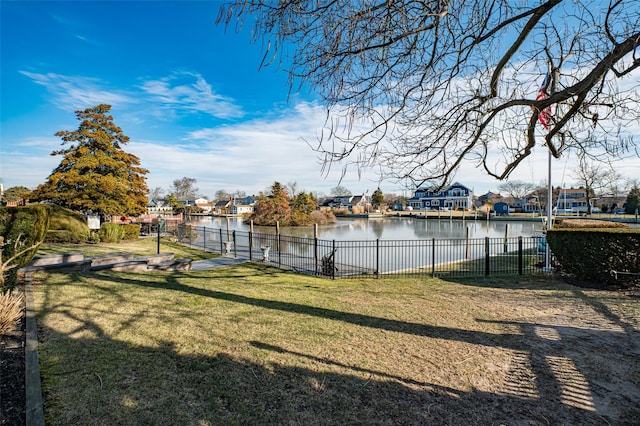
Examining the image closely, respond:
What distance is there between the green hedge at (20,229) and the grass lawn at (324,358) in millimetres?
694

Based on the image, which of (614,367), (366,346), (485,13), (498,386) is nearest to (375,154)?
(485,13)

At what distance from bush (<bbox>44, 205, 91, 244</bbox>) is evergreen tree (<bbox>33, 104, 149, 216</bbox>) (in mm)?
3325

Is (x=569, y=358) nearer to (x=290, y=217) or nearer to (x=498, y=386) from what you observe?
(x=498, y=386)

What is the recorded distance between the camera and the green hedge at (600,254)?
270 inches

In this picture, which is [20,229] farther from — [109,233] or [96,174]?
[96,174]

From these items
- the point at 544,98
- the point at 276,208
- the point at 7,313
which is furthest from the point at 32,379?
the point at 276,208

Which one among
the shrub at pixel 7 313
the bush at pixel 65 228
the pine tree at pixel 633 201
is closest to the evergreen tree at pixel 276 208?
the bush at pixel 65 228

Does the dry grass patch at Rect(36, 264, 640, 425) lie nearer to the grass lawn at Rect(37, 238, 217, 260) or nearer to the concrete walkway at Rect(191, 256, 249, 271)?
the concrete walkway at Rect(191, 256, 249, 271)

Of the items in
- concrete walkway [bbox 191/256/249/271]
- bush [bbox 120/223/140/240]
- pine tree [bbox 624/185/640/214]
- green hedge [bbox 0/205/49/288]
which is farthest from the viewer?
pine tree [bbox 624/185/640/214]

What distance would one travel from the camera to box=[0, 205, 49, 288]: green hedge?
531cm

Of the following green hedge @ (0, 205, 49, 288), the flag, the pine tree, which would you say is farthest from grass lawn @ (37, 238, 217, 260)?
the pine tree

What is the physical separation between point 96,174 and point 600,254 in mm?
21790

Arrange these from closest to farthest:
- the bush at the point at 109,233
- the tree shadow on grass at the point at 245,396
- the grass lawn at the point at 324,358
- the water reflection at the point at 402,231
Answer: the tree shadow on grass at the point at 245,396 → the grass lawn at the point at 324,358 → the bush at the point at 109,233 → the water reflection at the point at 402,231

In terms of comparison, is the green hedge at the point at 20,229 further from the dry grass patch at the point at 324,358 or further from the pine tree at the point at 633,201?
the pine tree at the point at 633,201
